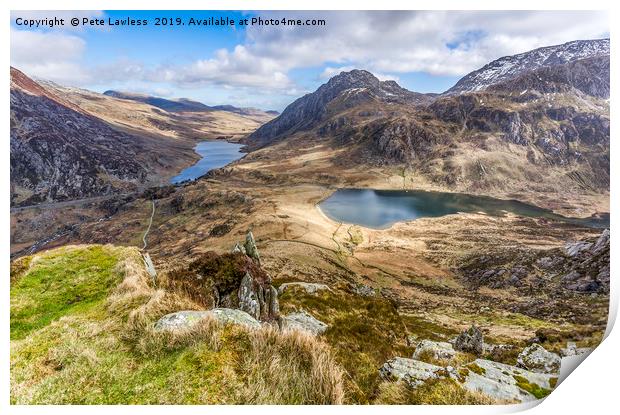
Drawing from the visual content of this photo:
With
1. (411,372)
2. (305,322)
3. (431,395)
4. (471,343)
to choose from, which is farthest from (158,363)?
(471,343)

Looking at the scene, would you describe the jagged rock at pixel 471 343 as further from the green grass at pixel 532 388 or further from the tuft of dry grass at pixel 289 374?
the tuft of dry grass at pixel 289 374

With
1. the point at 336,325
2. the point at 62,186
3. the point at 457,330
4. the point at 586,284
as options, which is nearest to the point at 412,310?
the point at 457,330

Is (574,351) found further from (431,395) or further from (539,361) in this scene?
(431,395)

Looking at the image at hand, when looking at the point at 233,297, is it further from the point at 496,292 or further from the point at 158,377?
the point at 496,292

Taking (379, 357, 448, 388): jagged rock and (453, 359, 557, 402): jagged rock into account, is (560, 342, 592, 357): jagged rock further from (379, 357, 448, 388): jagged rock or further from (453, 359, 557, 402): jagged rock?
(379, 357, 448, 388): jagged rock

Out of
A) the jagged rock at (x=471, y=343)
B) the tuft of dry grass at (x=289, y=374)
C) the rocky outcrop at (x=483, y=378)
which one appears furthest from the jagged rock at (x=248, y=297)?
the jagged rock at (x=471, y=343)

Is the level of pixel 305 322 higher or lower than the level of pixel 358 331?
higher
